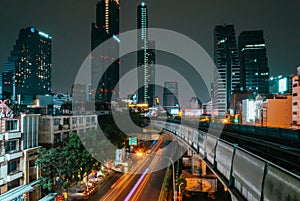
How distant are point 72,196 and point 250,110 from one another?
207ft

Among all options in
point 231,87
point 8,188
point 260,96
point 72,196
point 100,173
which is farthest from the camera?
point 231,87

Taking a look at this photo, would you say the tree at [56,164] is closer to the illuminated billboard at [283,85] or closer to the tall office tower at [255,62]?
the illuminated billboard at [283,85]

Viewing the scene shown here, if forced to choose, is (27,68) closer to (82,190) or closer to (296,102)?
(82,190)

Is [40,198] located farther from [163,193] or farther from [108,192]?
[163,193]

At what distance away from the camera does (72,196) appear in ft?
83.3

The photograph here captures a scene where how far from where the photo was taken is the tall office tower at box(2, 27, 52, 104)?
6181 inches

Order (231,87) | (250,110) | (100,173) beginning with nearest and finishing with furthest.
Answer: (100,173) → (250,110) → (231,87)

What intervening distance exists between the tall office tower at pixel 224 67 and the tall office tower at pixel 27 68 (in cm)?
13051

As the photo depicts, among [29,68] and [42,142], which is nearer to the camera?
[42,142]

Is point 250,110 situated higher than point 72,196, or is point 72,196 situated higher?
point 250,110

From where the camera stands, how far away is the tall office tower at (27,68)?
157 metres

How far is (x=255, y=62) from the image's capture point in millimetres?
161500

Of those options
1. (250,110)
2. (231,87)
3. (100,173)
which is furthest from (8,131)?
(231,87)

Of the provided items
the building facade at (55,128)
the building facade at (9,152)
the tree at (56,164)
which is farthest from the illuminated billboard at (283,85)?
the building facade at (9,152)
